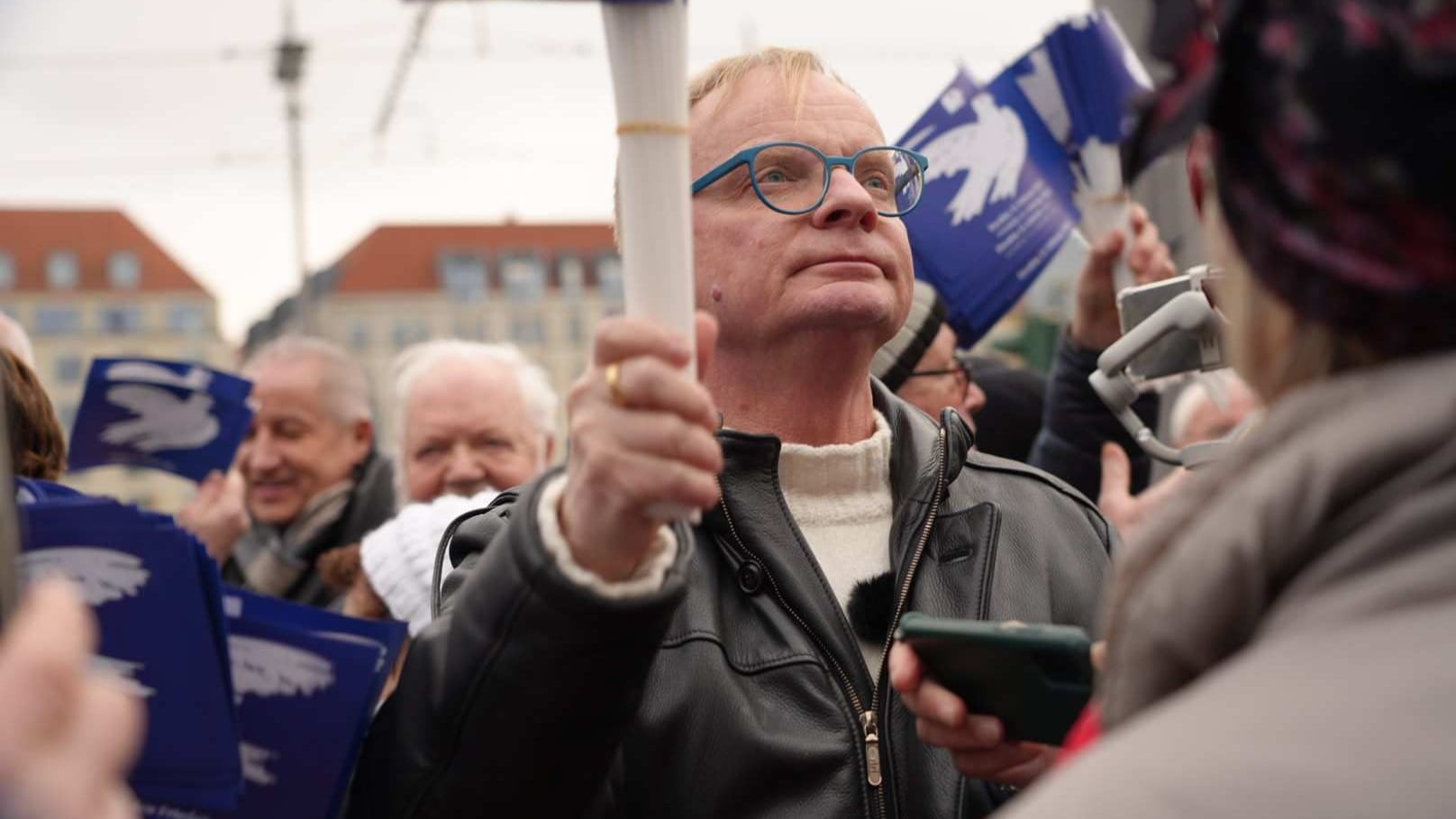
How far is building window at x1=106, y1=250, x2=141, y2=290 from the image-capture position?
224 ft

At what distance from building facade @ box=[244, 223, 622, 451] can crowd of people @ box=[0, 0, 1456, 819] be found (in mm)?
67312

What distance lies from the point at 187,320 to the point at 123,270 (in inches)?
150

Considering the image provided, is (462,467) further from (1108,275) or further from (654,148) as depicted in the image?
(654,148)

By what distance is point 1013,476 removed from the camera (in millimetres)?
2791

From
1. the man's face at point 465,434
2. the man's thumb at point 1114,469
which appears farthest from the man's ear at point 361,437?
the man's thumb at point 1114,469

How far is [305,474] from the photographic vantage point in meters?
5.65

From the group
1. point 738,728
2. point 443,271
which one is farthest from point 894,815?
point 443,271

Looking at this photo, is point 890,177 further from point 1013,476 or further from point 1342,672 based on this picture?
point 1342,672

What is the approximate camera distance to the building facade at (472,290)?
233 ft

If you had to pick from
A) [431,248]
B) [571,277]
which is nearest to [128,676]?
[571,277]

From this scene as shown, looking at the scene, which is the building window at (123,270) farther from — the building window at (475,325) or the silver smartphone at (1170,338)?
the silver smartphone at (1170,338)

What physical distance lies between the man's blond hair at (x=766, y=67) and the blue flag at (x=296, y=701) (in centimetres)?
119

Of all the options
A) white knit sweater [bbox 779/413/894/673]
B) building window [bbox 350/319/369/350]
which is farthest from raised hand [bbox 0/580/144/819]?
building window [bbox 350/319/369/350]

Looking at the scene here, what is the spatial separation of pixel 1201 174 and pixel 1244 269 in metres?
0.23
